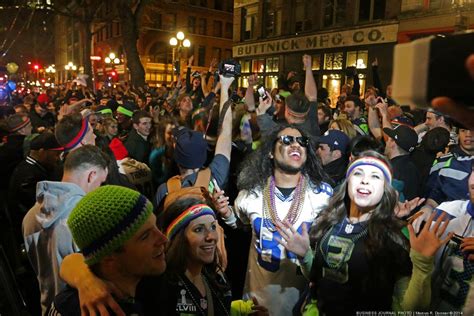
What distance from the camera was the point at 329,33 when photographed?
22250 mm

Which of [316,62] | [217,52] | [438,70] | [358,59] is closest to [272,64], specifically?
[316,62]

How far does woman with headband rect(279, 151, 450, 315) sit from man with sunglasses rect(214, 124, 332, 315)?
285 mm

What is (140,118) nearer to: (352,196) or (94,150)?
(94,150)

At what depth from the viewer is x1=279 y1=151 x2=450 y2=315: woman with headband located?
2.15 m

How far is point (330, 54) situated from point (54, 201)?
22.0 metres

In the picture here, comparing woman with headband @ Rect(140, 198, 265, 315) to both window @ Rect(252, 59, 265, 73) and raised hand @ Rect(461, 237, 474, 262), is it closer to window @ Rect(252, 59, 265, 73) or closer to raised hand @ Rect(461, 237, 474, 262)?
raised hand @ Rect(461, 237, 474, 262)

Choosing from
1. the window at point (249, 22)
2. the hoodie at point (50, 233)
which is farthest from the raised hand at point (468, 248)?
→ the window at point (249, 22)

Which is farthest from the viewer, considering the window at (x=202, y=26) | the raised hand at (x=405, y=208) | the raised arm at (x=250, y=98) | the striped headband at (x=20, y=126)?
the window at (x=202, y=26)

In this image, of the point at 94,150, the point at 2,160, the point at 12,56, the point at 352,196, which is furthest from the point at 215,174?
the point at 12,56

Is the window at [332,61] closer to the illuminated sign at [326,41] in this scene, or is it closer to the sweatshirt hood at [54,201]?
the illuminated sign at [326,41]

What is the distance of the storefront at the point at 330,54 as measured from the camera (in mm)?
19250

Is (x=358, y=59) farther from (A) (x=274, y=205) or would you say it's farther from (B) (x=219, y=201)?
(B) (x=219, y=201)

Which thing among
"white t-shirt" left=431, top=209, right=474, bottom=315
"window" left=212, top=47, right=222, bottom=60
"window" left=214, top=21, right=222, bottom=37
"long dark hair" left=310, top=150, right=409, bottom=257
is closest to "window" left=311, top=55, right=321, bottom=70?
"long dark hair" left=310, top=150, right=409, bottom=257

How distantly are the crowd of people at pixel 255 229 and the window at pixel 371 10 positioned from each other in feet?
56.5
